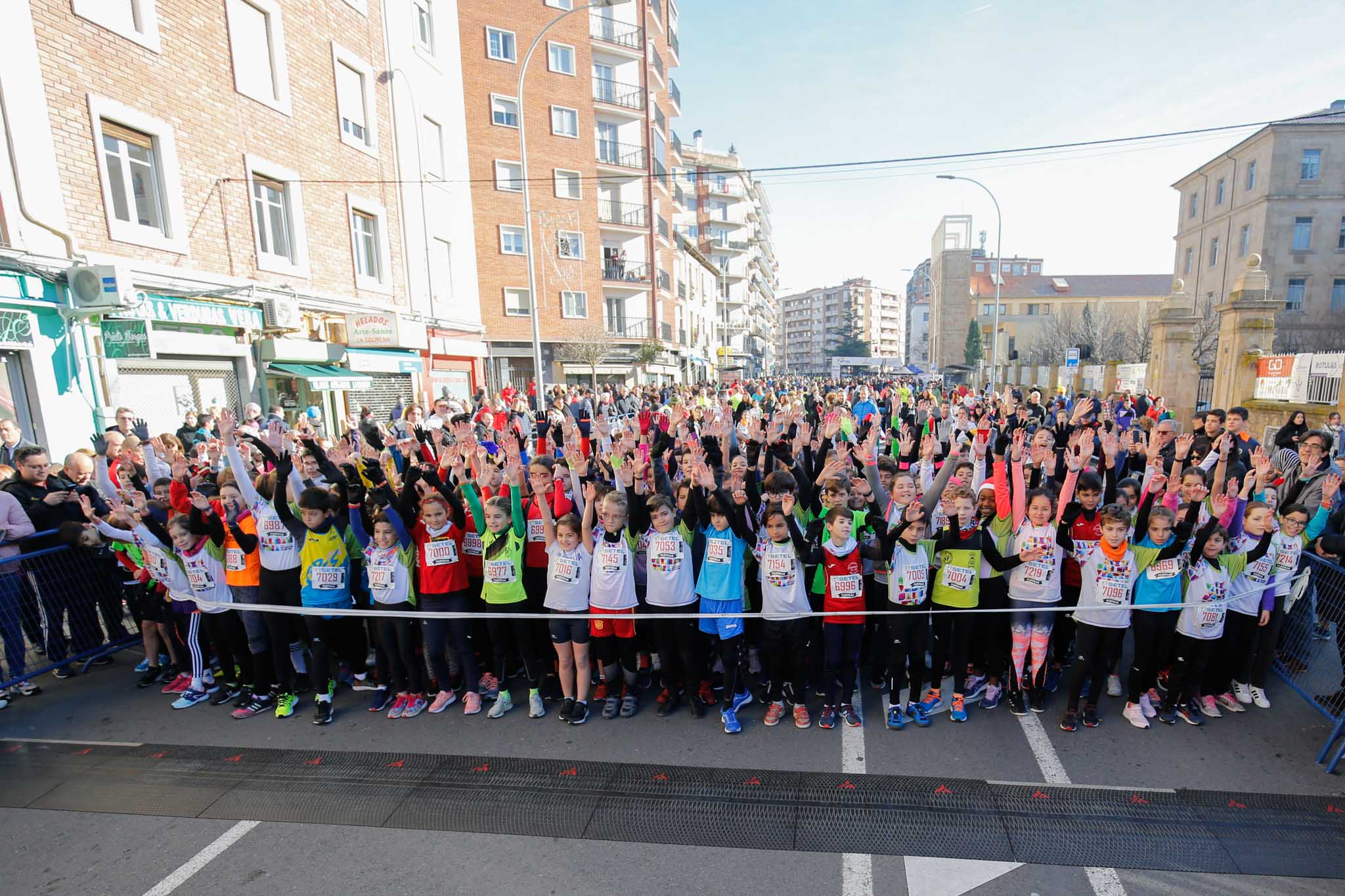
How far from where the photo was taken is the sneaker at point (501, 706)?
181 inches

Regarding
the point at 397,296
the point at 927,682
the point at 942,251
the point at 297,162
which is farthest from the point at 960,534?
the point at 942,251

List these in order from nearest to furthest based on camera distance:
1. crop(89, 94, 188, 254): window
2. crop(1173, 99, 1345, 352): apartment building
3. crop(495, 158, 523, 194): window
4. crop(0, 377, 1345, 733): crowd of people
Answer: crop(0, 377, 1345, 733): crowd of people < crop(89, 94, 188, 254): window < crop(495, 158, 523, 194): window < crop(1173, 99, 1345, 352): apartment building

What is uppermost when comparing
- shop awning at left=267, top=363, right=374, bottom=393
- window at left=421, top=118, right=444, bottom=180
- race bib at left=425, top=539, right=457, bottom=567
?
window at left=421, top=118, right=444, bottom=180

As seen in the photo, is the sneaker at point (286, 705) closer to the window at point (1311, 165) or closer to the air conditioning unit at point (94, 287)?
the air conditioning unit at point (94, 287)

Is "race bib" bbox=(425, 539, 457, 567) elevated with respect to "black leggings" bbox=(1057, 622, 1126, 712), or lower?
elevated

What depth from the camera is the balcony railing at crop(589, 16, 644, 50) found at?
30.2 metres

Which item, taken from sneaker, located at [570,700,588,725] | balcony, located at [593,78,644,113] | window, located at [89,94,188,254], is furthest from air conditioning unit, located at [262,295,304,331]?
balcony, located at [593,78,644,113]

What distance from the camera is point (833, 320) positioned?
142 meters

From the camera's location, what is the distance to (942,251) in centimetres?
7812

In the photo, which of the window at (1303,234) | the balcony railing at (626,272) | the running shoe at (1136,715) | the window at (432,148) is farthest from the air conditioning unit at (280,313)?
the window at (1303,234)

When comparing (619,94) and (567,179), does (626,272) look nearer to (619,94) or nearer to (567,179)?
(567,179)

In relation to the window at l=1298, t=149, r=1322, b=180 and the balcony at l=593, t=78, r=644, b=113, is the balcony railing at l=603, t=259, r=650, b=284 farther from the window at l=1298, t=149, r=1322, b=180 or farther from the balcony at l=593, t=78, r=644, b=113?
the window at l=1298, t=149, r=1322, b=180

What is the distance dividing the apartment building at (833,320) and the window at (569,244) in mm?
105104

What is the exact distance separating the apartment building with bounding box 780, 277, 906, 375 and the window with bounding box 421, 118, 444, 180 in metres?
115
